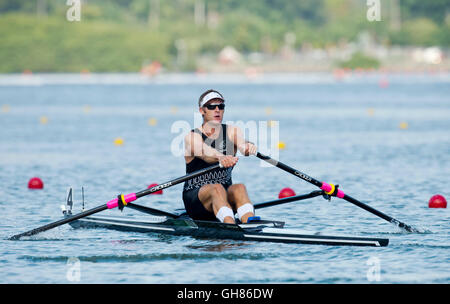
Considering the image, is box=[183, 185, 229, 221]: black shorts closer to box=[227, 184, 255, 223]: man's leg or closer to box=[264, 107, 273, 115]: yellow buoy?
box=[227, 184, 255, 223]: man's leg

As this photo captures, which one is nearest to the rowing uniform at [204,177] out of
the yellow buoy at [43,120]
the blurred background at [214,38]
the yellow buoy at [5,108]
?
the yellow buoy at [43,120]

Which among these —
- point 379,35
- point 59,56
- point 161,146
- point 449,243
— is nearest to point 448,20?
point 379,35

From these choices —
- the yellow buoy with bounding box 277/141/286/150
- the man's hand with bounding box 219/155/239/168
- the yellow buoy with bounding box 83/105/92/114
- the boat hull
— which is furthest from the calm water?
the yellow buoy with bounding box 83/105/92/114

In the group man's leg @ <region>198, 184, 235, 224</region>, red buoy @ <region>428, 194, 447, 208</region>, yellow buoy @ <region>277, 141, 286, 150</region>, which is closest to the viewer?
man's leg @ <region>198, 184, 235, 224</region>

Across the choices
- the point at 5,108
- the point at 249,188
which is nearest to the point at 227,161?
the point at 249,188

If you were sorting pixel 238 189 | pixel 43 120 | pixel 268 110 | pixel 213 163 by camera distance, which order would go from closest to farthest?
pixel 238 189 < pixel 213 163 < pixel 43 120 < pixel 268 110

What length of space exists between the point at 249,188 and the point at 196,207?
5643 mm

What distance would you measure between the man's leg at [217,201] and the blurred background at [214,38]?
3022 inches

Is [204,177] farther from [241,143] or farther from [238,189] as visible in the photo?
[241,143]

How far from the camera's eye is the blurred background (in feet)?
348

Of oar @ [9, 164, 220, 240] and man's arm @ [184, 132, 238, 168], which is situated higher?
man's arm @ [184, 132, 238, 168]

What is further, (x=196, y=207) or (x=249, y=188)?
(x=249, y=188)

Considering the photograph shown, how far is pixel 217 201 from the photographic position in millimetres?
11477
